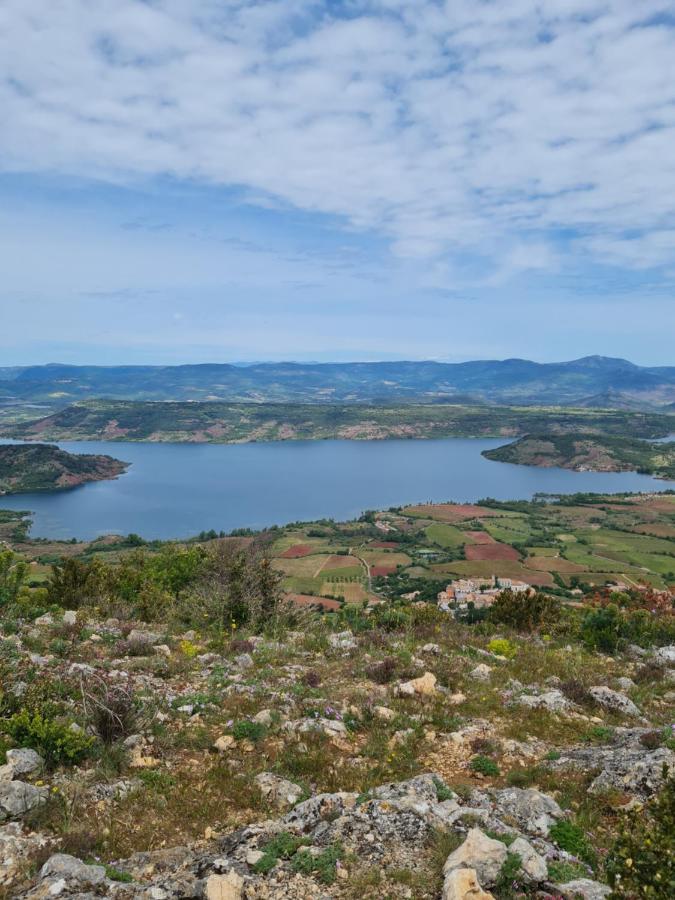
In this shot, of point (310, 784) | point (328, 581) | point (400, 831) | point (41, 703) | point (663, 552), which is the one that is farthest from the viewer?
point (663, 552)

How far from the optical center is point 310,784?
8.18m

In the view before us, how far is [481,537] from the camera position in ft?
440

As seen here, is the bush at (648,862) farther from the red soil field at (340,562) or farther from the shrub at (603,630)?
the red soil field at (340,562)

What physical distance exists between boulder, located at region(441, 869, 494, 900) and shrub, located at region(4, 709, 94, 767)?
577 cm

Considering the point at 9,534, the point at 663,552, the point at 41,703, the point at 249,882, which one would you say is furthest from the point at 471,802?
the point at 9,534

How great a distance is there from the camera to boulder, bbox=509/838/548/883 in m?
5.52

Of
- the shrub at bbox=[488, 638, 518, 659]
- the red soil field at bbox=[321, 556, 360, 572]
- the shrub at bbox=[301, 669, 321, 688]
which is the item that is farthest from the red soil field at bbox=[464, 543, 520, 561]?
the shrub at bbox=[301, 669, 321, 688]

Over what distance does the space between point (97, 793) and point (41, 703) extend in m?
2.24

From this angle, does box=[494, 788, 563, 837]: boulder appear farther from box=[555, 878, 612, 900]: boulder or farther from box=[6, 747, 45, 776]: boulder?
box=[6, 747, 45, 776]: boulder

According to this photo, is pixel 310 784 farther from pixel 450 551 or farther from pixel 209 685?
pixel 450 551

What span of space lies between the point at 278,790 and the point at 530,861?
3.77 metres

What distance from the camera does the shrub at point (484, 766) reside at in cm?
857

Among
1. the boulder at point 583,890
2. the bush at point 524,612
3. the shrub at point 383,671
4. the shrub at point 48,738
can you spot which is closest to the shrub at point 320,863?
the boulder at point 583,890

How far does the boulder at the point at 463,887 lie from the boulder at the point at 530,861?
24.6 inches
